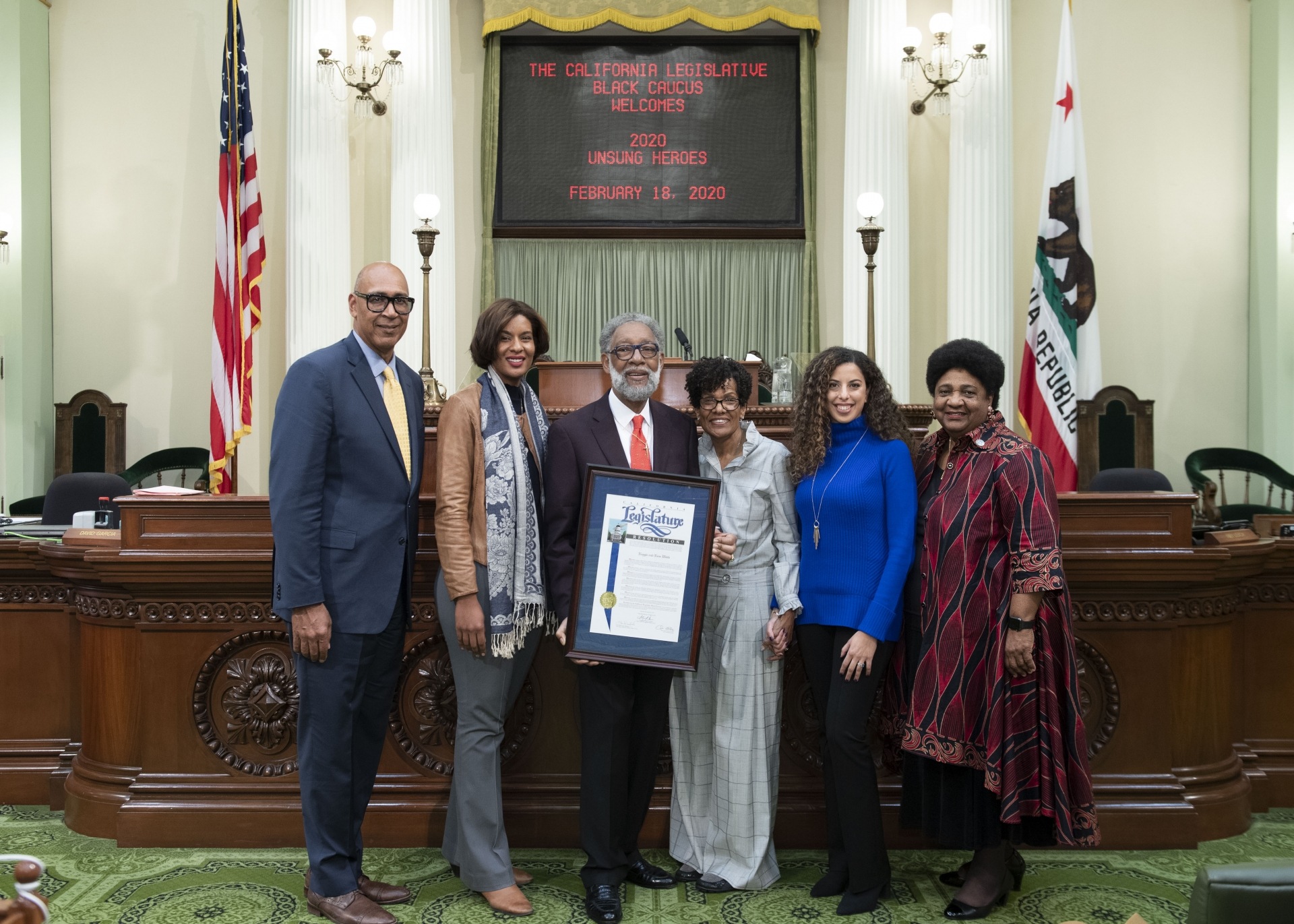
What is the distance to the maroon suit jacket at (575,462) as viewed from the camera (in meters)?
2.97

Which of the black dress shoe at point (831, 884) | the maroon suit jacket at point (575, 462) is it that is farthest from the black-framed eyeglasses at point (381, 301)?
the black dress shoe at point (831, 884)

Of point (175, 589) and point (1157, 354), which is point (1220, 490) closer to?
point (1157, 354)

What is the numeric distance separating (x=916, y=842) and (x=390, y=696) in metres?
1.98

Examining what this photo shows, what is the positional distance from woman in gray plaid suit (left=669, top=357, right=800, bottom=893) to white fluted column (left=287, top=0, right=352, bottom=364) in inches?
234

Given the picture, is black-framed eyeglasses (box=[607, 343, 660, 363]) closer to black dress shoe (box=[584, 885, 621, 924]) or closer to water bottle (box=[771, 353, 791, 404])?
black dress shoe (box=[584, 885, 621, 924])

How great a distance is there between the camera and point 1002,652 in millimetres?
2869

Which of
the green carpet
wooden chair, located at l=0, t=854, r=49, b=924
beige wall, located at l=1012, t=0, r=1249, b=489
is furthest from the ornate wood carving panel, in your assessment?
beige wall, located at l=1012, t=0, r=1249, b=489

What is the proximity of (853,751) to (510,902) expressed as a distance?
116cm

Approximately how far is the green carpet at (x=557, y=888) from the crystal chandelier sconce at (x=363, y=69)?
6581 mm

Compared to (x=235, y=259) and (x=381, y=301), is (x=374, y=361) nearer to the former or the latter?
(x=381, y=301)

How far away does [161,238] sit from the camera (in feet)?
29.5

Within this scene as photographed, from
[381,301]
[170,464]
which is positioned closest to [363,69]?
[170,464]

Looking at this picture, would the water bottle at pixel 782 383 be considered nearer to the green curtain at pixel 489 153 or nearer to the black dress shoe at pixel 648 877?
the black dress shoe at pixel 648 877

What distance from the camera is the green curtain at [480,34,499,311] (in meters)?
8.91
